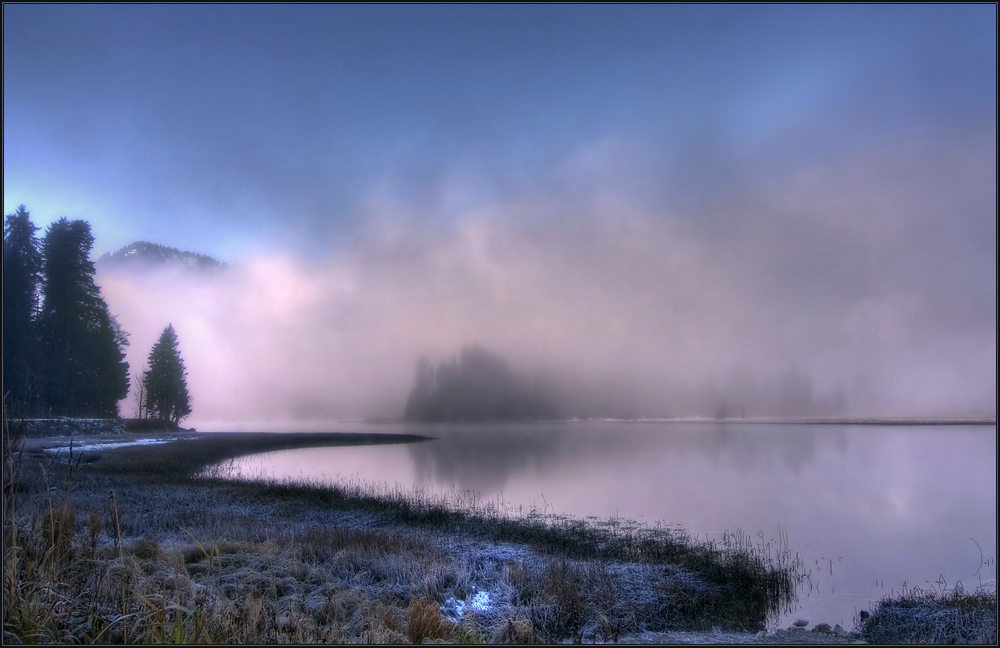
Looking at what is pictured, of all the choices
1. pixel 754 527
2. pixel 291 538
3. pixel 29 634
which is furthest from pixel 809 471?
pixel 29 634

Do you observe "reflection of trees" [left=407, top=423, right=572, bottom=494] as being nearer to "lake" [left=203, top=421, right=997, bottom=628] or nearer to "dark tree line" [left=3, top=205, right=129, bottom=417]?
"lake" [left=203, top=421, right=997, bottom=628]

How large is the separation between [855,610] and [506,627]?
7584mm

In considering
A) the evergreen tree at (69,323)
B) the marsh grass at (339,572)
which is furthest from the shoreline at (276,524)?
the evergreen tree at (69,323)

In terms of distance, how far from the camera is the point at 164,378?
63969 millimetres

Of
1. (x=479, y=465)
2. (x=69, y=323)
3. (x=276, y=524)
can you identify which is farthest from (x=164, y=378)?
(x=276, y=524)

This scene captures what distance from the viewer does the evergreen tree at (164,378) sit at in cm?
6356

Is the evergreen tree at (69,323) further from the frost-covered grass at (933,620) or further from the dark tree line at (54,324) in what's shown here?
the frost-covered grass at (933,620)

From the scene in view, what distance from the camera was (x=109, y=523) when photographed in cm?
→ 1200

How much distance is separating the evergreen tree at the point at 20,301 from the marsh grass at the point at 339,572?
28851 millimetres

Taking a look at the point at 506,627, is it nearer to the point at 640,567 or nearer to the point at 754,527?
the point at 640,567

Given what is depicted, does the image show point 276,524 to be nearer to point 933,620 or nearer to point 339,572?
point 339,572

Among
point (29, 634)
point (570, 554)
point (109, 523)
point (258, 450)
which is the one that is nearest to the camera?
point (29, 634)

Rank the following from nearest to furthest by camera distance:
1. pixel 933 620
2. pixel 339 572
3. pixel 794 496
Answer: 1. pixel 933 620
2. pixel 339 572
3. pixel 794 496

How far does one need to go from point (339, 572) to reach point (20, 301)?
45857 mm
